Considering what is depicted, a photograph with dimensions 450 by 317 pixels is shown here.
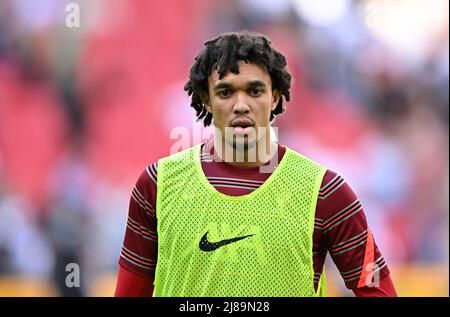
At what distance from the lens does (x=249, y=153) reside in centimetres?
238

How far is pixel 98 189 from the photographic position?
598cm

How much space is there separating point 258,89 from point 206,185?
1.02ft

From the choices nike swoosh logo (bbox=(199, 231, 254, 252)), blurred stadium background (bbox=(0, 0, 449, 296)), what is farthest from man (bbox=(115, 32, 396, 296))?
blurred stadium background (bbox=(0, 0, 449, 296))

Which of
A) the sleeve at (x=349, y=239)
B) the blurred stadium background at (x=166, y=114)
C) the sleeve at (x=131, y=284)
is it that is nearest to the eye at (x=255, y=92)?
the sleeve at (x=349, y=239)

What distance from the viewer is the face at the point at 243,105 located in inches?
91.2

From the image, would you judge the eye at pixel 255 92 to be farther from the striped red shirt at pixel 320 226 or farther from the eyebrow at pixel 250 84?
the striped red shirt at pixel 320 226

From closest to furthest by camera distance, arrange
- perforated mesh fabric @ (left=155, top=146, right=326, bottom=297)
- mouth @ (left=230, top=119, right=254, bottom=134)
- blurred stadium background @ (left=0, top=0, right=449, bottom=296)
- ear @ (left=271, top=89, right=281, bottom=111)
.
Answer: perforated mesh fabric @ (left=155, top=146, right=326, bottom=297)
mouth @ (left=230, top=119, right=254, bottom=134)
ear @ (left=271, top=89, right=281, bottom=111)
blurred stadium background @ (left=0, top=0, right=449, bottom=296)

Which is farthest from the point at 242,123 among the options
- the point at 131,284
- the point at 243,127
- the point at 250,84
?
the point at 131,284

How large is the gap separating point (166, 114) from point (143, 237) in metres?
3.90

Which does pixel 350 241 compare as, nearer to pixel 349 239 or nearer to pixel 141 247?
pixel 349 239

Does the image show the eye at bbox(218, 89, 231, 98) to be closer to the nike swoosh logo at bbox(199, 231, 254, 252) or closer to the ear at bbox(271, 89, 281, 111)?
the ear at bbox(271, 89, 281, 111)

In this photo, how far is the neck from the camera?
2.37m

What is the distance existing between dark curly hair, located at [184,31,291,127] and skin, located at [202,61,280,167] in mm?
22
